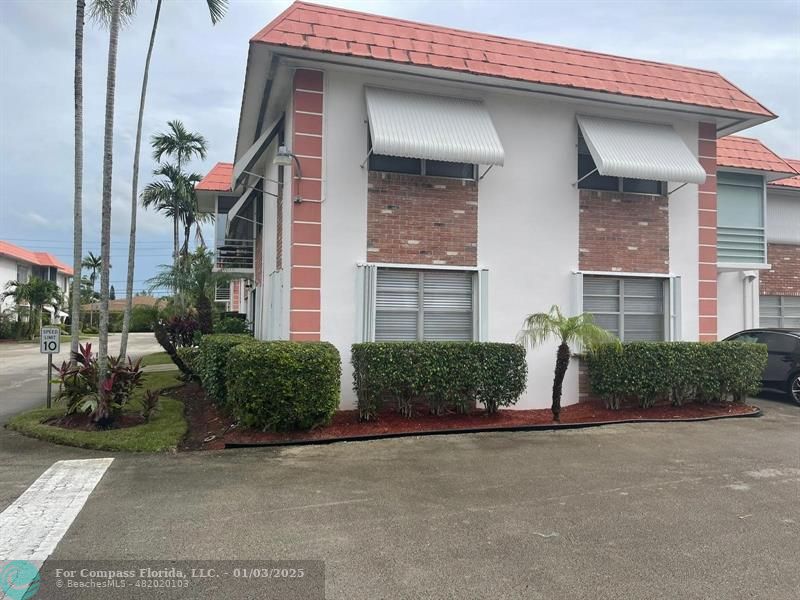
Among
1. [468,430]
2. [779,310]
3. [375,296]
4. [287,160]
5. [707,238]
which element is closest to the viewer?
[468,430]

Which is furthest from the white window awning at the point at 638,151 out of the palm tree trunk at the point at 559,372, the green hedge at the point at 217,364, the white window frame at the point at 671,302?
the green hedge at the point at 217,364

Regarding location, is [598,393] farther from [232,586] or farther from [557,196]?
[232,586]

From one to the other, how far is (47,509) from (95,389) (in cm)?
375

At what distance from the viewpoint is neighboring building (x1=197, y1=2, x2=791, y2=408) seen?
28.5 feet

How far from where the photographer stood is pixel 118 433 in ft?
24.9

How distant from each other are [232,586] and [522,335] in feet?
23.1

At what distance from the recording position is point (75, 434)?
24.6 feet

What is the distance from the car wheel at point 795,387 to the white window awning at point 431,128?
755cm

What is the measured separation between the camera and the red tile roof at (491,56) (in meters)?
8.42

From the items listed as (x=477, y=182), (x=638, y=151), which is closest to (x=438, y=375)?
(x=477, y=182)

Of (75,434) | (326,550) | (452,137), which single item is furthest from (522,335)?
(75,434)

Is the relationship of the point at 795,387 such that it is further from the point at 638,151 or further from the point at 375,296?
the point at 375,296

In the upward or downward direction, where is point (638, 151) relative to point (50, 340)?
upward

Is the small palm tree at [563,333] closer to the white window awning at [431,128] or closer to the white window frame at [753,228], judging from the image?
the white window awning at [431,128]
